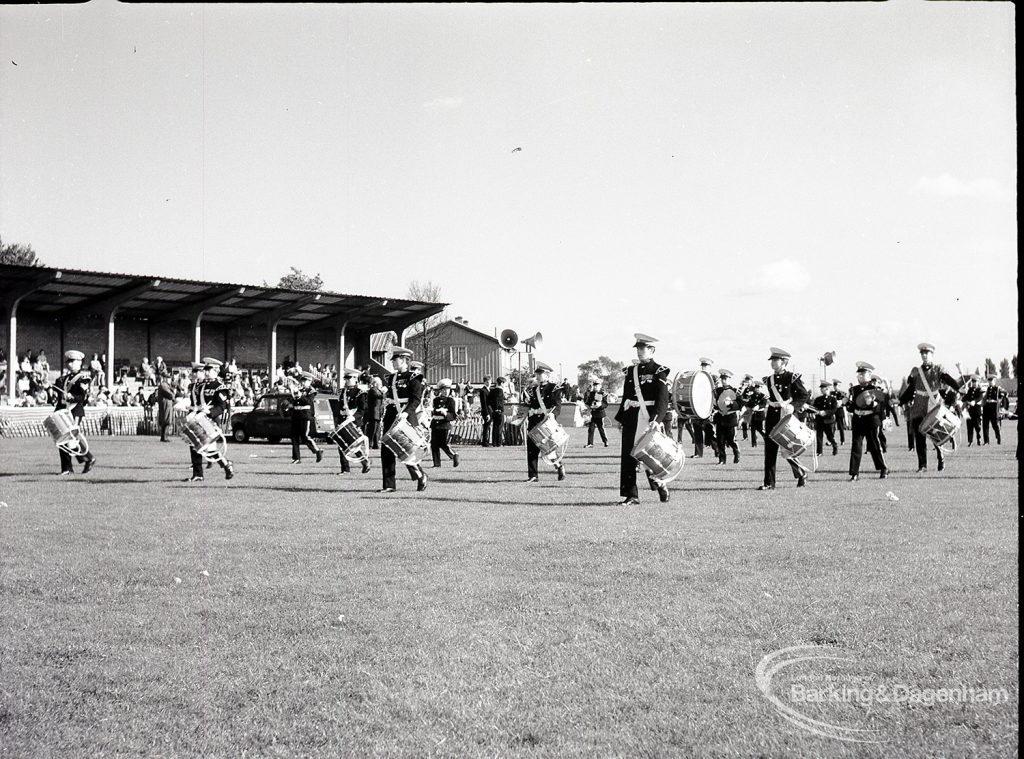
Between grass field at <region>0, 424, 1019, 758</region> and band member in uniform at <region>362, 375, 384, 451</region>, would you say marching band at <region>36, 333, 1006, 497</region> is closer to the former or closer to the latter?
band member in uniform at <region>362, 375, 384, 451</region>

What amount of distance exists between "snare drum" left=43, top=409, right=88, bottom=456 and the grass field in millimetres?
4706

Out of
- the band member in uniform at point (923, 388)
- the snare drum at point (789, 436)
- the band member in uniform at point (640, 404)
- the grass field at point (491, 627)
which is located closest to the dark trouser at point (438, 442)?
the snare drum at point (789, 436)

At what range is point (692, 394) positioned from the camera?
12062 mm

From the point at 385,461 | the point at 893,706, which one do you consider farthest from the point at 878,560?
the point at 385,461

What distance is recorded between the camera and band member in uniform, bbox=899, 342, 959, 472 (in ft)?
51.9

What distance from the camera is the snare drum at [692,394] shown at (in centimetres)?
1208

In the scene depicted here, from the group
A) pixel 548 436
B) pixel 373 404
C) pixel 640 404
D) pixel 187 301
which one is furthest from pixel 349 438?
pixel 187 301

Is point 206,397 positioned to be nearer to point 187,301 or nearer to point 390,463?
point 390,463

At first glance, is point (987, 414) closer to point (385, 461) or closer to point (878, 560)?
point (385, 461)

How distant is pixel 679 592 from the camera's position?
6.53 m

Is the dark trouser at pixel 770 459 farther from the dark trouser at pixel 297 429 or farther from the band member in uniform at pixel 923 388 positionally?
the dark trouser at pixel 297 429

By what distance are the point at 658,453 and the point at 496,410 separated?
15850mm

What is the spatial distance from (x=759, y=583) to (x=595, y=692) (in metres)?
2.58

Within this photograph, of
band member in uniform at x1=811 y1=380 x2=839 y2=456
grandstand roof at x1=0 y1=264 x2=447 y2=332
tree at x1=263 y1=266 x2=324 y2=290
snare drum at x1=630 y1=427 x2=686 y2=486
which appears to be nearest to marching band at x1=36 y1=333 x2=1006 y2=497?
snare drum at x1=630 y1=427 x2=686 y2=486
